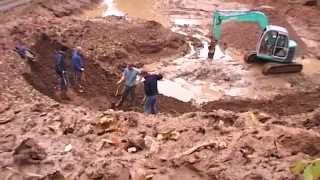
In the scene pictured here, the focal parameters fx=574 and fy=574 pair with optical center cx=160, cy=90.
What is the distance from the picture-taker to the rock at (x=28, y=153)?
9.53m

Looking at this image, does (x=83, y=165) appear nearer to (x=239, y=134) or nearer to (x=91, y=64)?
(x=239, y=134)

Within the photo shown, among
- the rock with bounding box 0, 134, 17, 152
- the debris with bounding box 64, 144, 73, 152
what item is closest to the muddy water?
the debris with bounding box 64, 144, 73, 152

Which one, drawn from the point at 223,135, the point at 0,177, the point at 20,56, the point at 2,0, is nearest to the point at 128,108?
the point at 20,56

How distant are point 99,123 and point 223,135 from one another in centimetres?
249

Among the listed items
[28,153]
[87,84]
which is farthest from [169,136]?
[87,84]

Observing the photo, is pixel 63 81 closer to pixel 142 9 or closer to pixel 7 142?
pixel 7 142

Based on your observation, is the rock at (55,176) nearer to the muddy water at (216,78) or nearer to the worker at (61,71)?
the worker at (61,71)

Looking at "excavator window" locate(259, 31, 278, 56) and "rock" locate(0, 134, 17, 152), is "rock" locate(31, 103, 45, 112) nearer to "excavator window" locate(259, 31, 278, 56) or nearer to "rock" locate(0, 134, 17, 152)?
"rock" locate(0, 134, 17, 152)

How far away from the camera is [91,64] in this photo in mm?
17516

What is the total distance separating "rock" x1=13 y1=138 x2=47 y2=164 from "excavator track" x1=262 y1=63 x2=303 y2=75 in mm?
10243

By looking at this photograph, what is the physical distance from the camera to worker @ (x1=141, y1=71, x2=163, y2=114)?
1352cm

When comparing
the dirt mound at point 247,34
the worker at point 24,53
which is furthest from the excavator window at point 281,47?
the worker at point 24,53

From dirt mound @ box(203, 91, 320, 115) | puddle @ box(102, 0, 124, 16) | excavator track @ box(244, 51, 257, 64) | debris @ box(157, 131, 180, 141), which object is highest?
puddle @ box(102, 0, 124, 16)

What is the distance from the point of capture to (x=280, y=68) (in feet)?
60.5
